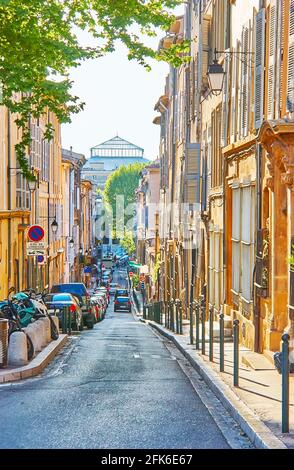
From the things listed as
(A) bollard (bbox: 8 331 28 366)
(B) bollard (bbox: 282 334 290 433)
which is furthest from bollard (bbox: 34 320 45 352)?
(B) bollard (bbox: 282 334 290 433)

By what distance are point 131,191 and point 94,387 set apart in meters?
131

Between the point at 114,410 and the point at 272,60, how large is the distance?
794cm

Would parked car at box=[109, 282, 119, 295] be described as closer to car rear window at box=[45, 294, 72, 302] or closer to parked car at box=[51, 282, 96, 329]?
parked car at box=[51, 282, 96, 329]

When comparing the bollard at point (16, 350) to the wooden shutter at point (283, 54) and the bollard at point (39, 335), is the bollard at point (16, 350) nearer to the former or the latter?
the bollard at point (39, 335)

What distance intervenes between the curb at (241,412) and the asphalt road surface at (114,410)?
0.38ft

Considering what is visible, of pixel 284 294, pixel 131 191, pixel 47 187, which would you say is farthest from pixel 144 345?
pixel 131 191

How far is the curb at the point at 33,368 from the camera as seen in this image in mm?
14500

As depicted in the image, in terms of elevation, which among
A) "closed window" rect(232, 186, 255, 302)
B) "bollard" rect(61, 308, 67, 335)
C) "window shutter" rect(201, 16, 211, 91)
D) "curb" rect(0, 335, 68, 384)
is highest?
"window shutter" rect(201, 16, 211, 91)

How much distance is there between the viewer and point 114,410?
37.1ft

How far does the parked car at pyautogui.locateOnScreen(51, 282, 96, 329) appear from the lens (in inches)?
1296

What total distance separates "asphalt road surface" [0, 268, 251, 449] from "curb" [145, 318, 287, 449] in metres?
0.12

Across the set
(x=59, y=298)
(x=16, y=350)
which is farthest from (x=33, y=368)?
(x=59, y=298)
